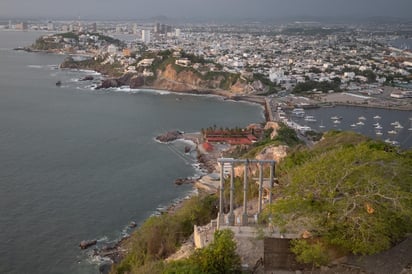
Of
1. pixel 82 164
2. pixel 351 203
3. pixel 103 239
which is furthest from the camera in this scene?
pixel 82 164

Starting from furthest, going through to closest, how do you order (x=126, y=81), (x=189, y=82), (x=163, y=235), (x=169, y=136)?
1. (x=126, y=81)
2. (x=189, y=82)
3. (x=169, y=136)
4. (x=163, y=235)

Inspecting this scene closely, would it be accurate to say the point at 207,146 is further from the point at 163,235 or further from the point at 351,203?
the point at 351,203

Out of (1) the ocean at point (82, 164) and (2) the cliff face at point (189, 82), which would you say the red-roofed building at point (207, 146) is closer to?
(1) the ocean at point (82, 164)

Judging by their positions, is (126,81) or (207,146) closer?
(207,146)

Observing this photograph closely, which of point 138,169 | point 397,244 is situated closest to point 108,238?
point 138,169

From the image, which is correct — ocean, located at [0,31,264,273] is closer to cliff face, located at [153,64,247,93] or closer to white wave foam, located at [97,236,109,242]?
white wave foam, located at [97,236,109,242]

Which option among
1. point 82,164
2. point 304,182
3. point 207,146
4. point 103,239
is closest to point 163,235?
point 103,239

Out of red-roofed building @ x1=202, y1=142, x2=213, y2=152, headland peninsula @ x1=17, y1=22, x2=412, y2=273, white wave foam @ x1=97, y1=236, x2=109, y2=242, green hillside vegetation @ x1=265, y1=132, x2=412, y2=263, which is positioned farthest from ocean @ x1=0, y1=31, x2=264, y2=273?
green hillside vegetation @ x1=265, y1=132, x2=412, y2=263
